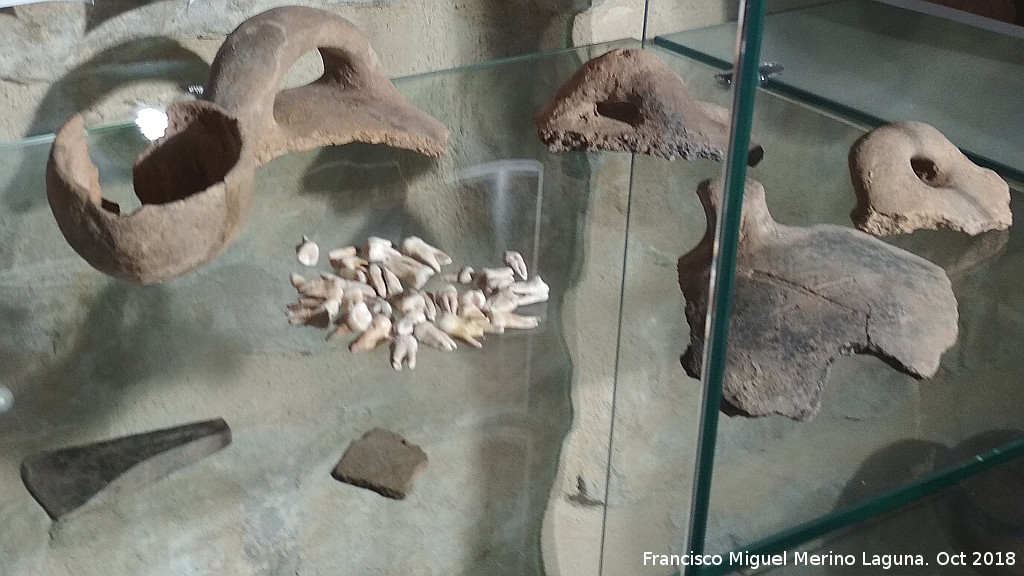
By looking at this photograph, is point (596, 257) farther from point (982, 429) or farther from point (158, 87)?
point (158, 87)

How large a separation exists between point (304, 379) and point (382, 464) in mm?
97

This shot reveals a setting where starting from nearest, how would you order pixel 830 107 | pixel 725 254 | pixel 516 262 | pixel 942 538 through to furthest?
pixel 725 254 → pixel 942 538 → pixel 516 262 → pixel 830 107

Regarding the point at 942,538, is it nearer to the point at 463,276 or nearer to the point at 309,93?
the point at 463,276

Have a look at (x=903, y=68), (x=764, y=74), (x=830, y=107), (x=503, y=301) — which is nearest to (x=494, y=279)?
(x=503, y=301)

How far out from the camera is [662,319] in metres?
0.60

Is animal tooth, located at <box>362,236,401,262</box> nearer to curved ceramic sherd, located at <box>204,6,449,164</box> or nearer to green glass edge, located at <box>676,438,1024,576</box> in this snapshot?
curved ceramic sherd, located at <box>204,6,449,164</box>

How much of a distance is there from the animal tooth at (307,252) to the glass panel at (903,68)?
41cm

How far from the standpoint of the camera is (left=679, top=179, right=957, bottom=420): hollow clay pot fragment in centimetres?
51

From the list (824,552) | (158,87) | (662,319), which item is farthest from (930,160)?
(158,87)

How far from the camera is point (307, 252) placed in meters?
0.71

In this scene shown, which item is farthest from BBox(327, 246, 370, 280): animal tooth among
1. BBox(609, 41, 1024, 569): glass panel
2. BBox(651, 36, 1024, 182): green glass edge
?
BBox(651, 36, 1024, 182): green glass edge

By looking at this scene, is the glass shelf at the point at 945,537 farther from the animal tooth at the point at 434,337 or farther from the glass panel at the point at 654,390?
the animal tooth at the point at 434,337

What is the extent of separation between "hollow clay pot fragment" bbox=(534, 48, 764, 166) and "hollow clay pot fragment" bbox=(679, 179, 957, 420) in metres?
0.10

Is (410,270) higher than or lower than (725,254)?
lower
